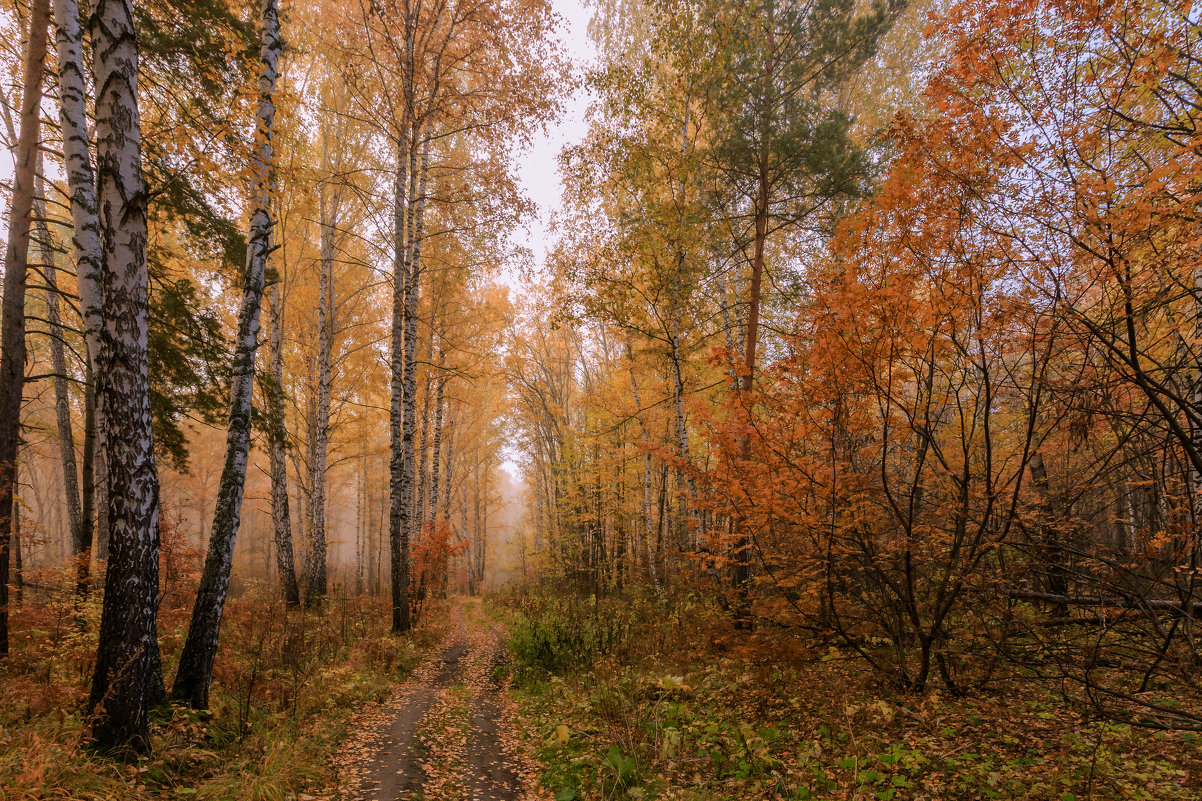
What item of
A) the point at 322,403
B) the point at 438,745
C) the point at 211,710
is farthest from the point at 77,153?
the point at 322,403

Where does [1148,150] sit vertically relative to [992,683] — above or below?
above

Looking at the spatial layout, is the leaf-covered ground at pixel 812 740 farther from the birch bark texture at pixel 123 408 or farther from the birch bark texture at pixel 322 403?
the birch bark texture at pixel 322 403

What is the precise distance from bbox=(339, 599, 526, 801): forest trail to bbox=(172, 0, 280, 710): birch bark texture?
1.75 metres

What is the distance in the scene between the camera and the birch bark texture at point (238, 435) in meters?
4.89

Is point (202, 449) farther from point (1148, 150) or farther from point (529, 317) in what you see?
point (1148, 150)

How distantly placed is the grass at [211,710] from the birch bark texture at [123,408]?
362 mm

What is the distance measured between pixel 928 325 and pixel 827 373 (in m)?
1.15

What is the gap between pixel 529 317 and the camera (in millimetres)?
20656

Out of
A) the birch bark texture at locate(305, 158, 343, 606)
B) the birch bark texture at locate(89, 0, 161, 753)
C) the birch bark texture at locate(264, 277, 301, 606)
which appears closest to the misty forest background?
the birch bark texture at locate(89, 0, 161, 753)

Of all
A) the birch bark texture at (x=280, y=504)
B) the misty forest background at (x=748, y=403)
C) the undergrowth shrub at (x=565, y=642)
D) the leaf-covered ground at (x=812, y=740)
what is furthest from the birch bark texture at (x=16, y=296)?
the leaf-covered ground at (x=812, y=740)

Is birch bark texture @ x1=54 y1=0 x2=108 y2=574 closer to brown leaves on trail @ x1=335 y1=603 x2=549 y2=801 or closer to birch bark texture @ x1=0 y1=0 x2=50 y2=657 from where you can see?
birch bark texture @ x1=0 y1=0 x2=50 y2=657

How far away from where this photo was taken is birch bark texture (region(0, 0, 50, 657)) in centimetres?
563

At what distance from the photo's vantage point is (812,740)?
4.85 meters

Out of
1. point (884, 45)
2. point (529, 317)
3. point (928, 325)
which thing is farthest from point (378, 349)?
point (884, 45)
